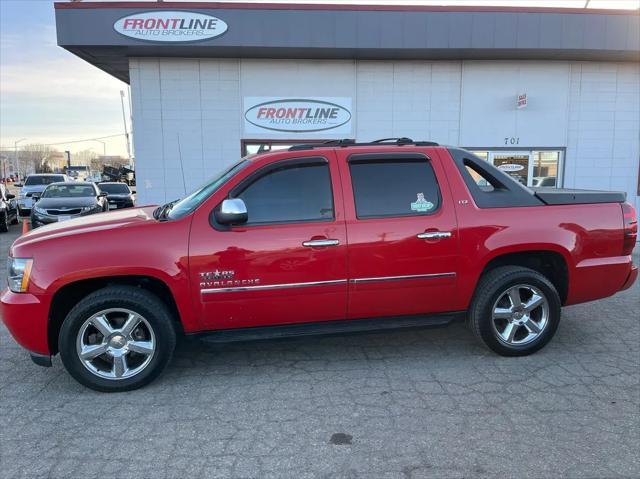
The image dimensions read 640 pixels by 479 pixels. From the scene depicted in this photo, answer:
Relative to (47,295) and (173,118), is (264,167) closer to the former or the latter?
(47,295)

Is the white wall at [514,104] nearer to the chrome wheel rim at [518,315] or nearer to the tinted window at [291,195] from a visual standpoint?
the chrome wheel rim at [518,315]

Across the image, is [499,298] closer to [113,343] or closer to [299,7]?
[113,343]

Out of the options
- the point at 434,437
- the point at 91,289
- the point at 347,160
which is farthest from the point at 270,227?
the point at 434,437

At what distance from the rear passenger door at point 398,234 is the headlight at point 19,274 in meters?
2.46

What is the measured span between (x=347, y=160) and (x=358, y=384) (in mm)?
1858

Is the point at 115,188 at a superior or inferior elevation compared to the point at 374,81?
inferior

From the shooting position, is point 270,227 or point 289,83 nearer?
point 270,227

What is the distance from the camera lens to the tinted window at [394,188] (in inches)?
162

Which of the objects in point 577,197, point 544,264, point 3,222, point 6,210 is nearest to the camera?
point 577,197

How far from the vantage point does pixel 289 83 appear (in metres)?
10.9

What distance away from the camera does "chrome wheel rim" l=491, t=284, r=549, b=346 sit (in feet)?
14.5

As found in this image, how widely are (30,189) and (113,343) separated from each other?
17.8m

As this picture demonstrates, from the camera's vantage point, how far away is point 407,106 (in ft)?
36.6

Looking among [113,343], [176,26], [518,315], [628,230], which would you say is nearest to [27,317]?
[113,343]
